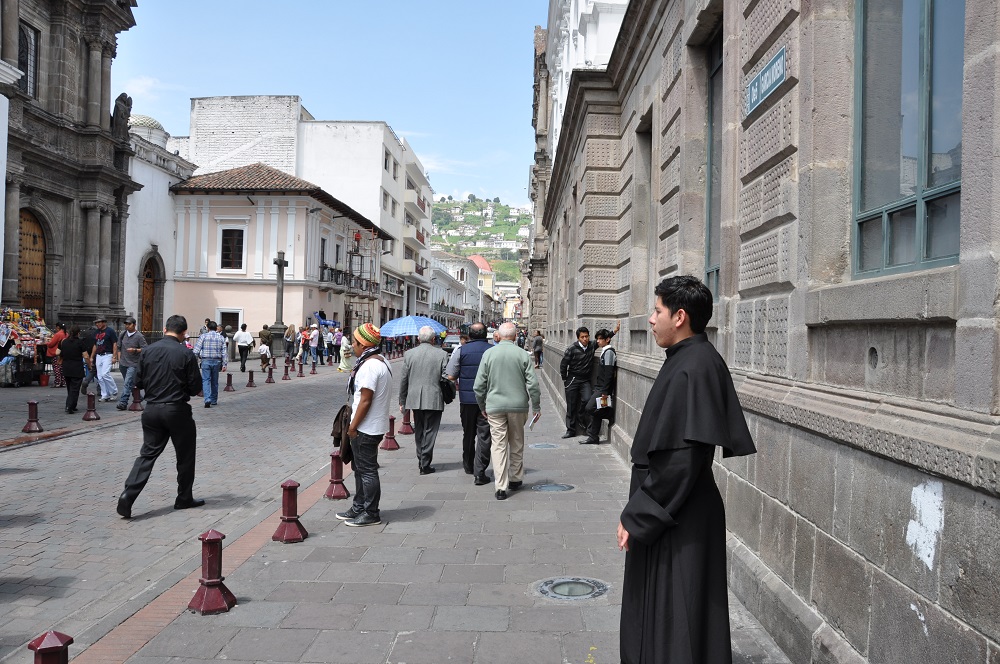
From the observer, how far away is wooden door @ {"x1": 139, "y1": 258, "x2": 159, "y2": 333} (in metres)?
35.7

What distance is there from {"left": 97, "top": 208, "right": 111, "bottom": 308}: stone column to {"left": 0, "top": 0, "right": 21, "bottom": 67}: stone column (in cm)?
687

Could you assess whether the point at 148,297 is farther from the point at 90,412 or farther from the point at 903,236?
the point at 903,236

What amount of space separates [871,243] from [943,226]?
2.35 feet

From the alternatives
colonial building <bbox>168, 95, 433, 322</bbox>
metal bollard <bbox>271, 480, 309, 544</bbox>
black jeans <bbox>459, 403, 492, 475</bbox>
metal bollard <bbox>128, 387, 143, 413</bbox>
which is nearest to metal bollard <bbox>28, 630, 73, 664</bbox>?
metal bollard <bbox>271, 480, 309, 544</bbox>

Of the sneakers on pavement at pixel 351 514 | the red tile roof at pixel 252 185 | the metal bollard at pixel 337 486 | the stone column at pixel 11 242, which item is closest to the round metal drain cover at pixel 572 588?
the sneakers on pavement at pixel 351 514

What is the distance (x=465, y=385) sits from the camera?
31.0 feet

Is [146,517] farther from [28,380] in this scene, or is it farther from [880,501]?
[28,380]

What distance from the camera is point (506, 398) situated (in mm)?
8273

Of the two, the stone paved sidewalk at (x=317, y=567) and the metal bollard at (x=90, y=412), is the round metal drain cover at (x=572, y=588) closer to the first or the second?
the stone paved sidewalk at (x=317, y=567)

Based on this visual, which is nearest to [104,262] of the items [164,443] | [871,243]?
[164,443]

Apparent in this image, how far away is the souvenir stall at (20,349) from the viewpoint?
1908 centimetres

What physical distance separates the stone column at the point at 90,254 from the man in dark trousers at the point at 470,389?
23.4m

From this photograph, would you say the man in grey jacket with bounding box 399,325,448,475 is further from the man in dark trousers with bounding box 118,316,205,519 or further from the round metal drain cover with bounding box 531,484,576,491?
the man in dark trousers with bounding box 118,316,205,519

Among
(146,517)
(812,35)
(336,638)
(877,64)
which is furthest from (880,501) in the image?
(146,517)
